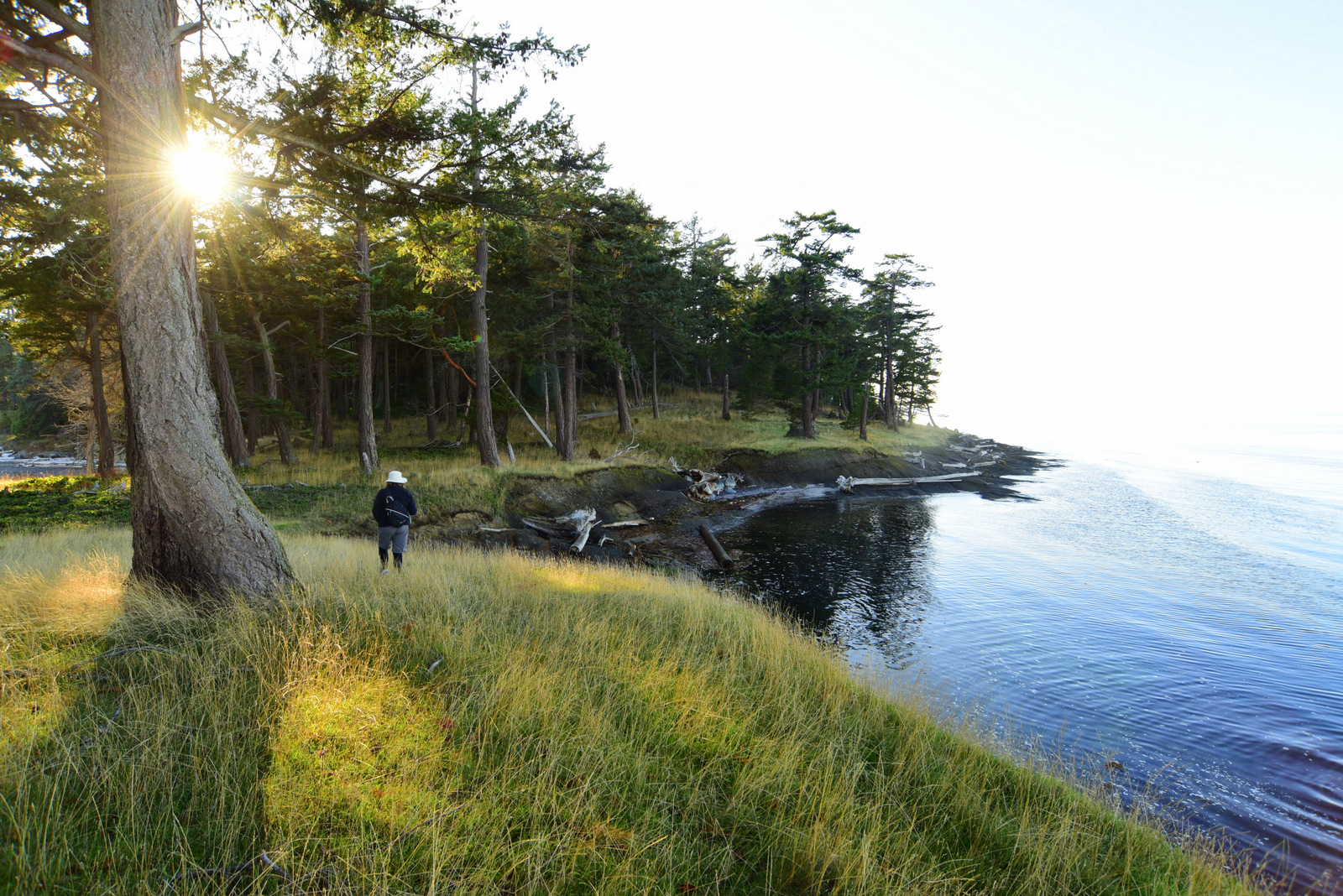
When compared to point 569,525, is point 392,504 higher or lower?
higher

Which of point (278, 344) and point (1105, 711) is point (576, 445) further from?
point (1105, 711)

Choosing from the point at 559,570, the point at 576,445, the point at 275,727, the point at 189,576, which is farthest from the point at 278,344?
the point at 275,727

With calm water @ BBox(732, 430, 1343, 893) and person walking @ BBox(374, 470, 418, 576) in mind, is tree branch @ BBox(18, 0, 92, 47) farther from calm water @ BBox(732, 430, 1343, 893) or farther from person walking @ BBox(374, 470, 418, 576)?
calm water @ BBox(732, 430, 1343, 893)

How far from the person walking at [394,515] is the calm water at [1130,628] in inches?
323

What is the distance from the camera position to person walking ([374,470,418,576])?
9492mm

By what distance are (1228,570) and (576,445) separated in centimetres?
2546

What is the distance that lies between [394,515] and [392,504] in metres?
0.19

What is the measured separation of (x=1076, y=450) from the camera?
64.1 meters

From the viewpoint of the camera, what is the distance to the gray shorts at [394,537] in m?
9.55

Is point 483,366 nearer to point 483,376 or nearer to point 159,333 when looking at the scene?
point 483,376

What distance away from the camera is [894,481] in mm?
32969

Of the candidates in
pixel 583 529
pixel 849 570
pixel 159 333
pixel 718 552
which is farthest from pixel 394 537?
pixel 849 570

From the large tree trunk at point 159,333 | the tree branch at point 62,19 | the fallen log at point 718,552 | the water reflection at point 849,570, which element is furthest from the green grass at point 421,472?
the tree branch at point 62,19

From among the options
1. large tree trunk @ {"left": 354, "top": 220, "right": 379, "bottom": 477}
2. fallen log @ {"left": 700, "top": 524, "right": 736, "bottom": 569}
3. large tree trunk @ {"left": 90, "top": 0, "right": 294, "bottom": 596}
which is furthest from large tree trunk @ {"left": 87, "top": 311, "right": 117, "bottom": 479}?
fallen log @ {"left": 700, "top": 524, "right": 736, "bottom": 569}
